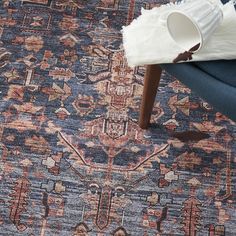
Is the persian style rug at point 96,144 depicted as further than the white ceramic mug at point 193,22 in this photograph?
Yes

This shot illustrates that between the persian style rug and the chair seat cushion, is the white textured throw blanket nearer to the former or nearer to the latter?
the chair seat cushion

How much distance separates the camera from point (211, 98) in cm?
97

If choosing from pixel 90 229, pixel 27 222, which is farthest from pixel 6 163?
pixel 90 229

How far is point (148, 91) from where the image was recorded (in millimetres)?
1187

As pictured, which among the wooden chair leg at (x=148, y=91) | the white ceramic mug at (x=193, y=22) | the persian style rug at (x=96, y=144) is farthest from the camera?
the persian style rug at (x=96, y=144)

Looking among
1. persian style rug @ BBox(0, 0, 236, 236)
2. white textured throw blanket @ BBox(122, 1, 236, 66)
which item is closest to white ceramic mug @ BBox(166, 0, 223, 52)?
white textured throw blanket @ BBox(122, 1, 236, 66)

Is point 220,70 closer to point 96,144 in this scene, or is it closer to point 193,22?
point 193,22

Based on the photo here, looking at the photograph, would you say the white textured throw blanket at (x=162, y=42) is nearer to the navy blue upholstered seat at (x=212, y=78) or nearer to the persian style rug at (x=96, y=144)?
the navy blue upholstered seat at (x=212, y=78)

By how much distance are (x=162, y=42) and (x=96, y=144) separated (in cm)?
45

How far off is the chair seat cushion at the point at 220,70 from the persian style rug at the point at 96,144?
0.39 meters

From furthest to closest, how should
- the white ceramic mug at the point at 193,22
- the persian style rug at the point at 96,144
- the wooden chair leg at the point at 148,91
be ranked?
the persian style rug at the point at 96,144 → the wooden chair leg at the point at 148,91 → the white ceramic mug at the point at 193,22

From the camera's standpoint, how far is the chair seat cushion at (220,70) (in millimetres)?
974

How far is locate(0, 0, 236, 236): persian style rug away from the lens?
1232 millimetres

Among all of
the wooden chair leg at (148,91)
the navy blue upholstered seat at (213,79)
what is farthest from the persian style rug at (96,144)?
the navy blue upholstered seat at (213,79)
